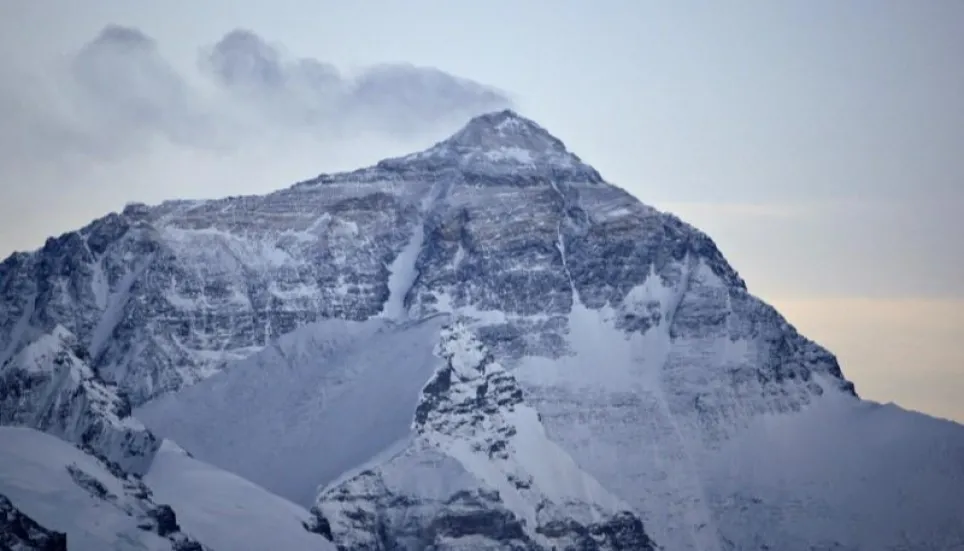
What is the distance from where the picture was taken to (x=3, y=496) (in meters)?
193

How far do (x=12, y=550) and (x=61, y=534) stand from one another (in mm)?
6985

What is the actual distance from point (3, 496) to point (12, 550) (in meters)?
8.35

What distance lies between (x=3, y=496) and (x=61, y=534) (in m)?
4.79

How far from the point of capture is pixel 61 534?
19238 centimetres

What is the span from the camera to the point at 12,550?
186 meters
